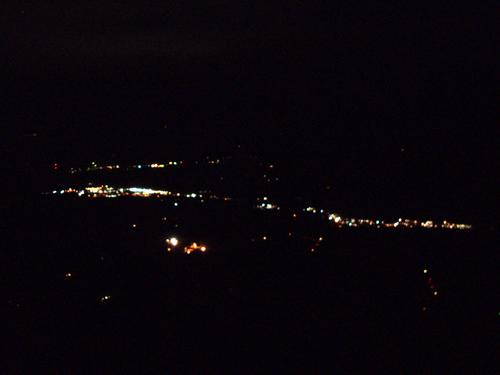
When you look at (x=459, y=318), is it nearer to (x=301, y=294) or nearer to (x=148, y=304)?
(x=301, y=294)

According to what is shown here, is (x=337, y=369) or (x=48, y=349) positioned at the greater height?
(x=48, y=349)

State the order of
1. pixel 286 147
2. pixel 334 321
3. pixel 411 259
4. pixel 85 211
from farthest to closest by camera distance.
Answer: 1. pixel 286 147
2. pixel 85 211
3. pixel 411 259
4. pixel 334 321

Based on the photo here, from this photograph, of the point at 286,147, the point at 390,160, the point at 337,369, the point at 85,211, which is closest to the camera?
the point at 337,369

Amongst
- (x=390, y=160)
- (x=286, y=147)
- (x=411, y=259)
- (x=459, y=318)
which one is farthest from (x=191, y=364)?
(x=286, y=147)

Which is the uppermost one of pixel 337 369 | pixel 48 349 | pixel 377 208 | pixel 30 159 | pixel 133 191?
pixel 30 159

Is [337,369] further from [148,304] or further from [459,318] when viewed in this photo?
[148,304]

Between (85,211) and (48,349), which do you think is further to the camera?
(85,211)

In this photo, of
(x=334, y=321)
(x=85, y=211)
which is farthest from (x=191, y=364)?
(x=85, y=211)
